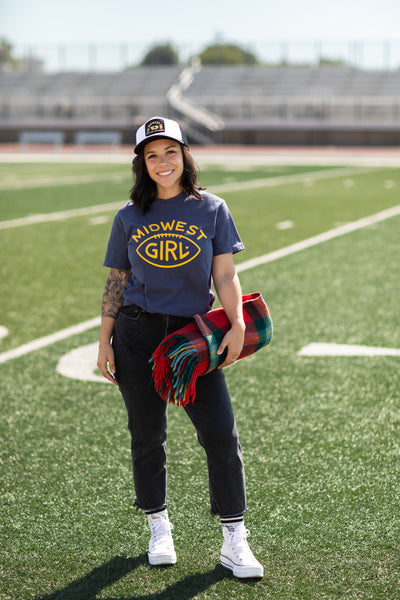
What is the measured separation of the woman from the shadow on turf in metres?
0.08

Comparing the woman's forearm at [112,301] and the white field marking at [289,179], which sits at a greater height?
the woman's forearm at [112,301]

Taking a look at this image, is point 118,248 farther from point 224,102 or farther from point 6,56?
point 6,56

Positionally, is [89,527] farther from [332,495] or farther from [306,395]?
[306,395]

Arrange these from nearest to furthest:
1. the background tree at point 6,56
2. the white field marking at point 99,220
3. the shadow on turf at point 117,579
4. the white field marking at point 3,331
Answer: the shadow on turf at point 117,579 < the white field marking at point 3,331 < the white field marking at point 99,220 < the background tree at point 6,56

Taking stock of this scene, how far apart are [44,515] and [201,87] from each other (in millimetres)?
51004

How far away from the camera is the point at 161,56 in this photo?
7869 cm

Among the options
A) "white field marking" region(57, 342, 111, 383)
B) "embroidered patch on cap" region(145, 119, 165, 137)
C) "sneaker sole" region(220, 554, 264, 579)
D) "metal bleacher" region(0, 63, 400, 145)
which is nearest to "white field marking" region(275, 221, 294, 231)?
"white field marking" region(57, 342, 111, 383)

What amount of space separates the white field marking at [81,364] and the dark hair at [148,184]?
2.28 metres

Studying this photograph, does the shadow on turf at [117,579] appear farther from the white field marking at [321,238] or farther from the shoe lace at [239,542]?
the white field marking at [321,238]

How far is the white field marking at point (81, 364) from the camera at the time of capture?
16.3ft

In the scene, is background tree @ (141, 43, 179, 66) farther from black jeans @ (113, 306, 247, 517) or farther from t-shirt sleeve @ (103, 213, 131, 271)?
black jeans @ (113, 306, 247, 517)

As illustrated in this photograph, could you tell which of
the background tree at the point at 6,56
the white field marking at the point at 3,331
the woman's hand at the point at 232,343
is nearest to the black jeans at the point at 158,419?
the woman's hand at the point at 232,343

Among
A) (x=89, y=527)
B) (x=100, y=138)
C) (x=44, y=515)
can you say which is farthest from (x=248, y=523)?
(x=100, y=138)

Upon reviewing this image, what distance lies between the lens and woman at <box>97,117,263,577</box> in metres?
2.73
